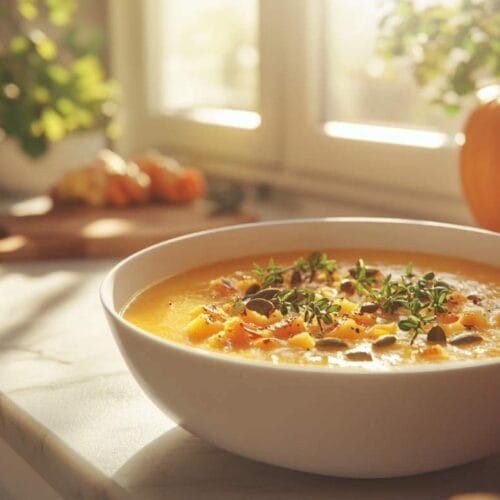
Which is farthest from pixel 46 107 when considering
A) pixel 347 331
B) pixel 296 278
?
pixel 347 331

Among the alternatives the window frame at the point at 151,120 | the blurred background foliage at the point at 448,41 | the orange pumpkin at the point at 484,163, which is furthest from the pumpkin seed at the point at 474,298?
the window frame at the point at 151,120

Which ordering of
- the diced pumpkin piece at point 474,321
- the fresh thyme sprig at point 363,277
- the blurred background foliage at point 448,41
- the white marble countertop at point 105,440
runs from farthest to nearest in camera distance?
1. the blurred background foliage at point 448,41
2. the fresh thyme sprig at point 363,277
3. the diced pumpkin piece at point 474,321
4. the white marble countertop at point 105,440

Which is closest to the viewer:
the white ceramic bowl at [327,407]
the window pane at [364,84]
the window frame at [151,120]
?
the white ceramic bowl at [327,407]

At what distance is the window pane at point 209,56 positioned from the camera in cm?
210

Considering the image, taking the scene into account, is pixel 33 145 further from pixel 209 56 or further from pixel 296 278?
pixel 296 278

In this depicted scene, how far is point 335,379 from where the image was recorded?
2.13 feet

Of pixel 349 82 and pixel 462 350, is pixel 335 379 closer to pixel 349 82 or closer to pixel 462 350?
pixel 462 350

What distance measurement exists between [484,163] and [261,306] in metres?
0.57

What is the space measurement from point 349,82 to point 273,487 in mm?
1252

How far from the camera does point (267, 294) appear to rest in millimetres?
969

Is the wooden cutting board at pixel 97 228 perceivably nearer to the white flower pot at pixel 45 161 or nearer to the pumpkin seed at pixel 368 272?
the white flower pot at pixel 45 161

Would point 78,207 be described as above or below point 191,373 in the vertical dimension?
below

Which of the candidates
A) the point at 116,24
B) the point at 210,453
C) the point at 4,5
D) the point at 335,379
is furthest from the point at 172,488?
the point at 4,5

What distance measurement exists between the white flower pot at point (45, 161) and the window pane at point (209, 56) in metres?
0.25
